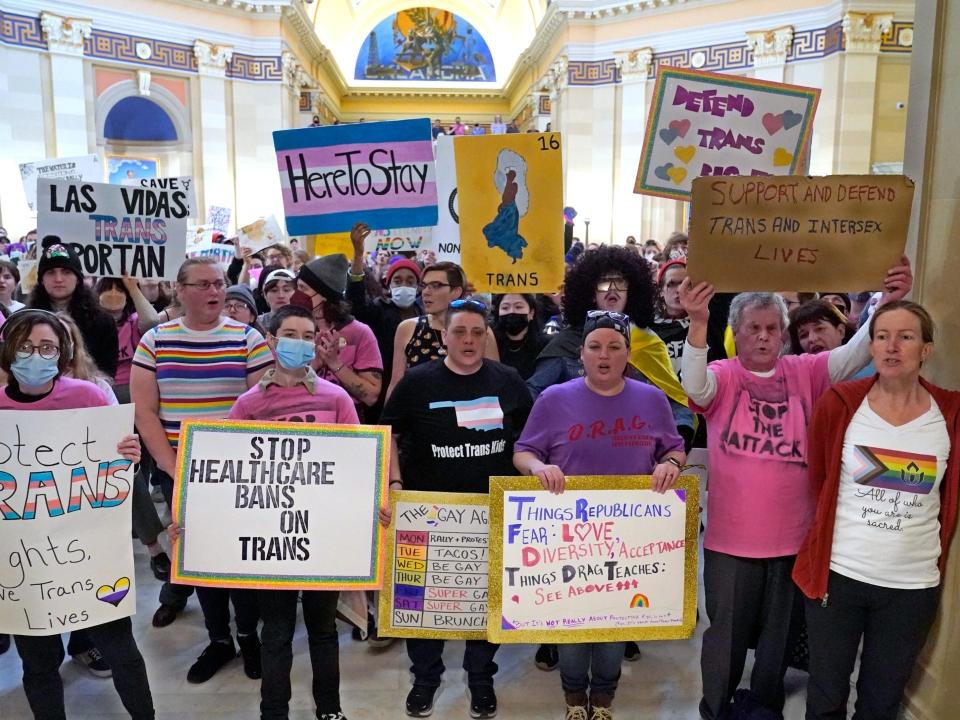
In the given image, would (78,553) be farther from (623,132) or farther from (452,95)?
(452,95)

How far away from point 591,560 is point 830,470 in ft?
3.30

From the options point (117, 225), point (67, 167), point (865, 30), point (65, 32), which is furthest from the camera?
point (65, 32)

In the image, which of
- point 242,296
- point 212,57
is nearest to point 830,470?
point 242,296

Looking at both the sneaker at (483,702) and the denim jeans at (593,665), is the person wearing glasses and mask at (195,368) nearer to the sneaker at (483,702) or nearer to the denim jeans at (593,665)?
the sneaker at (483,702)

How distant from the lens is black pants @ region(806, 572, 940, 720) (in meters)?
2.76

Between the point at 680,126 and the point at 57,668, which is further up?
the point at 680,126

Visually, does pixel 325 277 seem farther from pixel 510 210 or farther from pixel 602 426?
pixel 602 426

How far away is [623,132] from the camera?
19.1 meters

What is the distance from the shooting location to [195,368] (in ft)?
11.5

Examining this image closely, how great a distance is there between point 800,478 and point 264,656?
2.25 metres

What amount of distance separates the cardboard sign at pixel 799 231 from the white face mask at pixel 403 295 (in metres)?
2.54

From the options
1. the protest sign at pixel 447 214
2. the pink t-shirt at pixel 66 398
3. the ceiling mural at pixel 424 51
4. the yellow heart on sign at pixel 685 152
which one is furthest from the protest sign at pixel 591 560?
the ceiling mural at pixel 424 51

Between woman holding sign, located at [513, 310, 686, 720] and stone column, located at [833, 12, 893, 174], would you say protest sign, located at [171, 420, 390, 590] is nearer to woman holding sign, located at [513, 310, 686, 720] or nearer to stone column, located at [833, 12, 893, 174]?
woman holding sign, located at [513, 310, 686, 720]

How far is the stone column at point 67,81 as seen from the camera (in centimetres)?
1606
